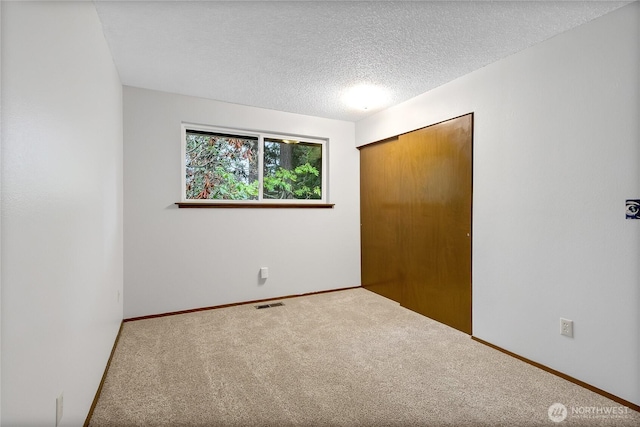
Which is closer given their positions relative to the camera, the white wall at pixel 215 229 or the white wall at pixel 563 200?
the white wall at pixel 563 200

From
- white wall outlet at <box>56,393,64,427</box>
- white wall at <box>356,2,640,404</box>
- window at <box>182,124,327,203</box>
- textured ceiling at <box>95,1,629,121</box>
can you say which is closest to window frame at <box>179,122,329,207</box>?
window at <box>182,124,327,203</box>

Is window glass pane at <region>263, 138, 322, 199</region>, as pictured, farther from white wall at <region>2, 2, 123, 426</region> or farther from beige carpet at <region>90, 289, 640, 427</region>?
white wall at <region>2, 2, 123, 426</region>

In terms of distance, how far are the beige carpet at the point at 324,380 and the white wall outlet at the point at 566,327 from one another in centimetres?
32

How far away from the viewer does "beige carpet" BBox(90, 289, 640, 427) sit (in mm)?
1598

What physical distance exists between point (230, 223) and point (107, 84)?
5.63ft

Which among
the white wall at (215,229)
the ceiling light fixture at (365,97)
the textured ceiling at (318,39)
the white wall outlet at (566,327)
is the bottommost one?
the white wall outlet at (566,327)

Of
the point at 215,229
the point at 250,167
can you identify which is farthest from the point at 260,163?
the point at 215,229

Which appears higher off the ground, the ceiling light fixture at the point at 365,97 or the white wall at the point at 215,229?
the ceiling light fixture at the point at 365,97

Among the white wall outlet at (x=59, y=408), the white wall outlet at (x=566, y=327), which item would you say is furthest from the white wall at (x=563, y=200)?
the white wall outlet at (x=59, y=408)

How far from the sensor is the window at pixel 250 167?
3363 mm

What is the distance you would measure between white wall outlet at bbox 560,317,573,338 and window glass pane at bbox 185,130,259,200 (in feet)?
9.92

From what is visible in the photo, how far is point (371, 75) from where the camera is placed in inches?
106

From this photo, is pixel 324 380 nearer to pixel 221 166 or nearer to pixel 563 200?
pixel 563 200

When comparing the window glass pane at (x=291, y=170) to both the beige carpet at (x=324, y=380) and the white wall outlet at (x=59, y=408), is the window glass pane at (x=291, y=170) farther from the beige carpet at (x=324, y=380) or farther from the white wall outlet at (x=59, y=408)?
the white wall outlet at (x=59, y=408)
